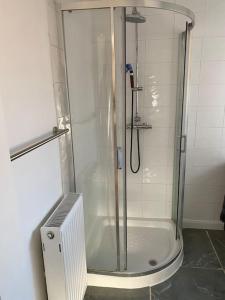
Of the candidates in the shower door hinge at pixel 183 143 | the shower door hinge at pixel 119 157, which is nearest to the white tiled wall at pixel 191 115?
the shower door hinge at pixel 183 143

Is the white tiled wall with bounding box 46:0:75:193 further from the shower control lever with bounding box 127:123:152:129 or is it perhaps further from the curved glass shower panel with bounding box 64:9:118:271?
the shower control lever with bounding box 127:123:152:129

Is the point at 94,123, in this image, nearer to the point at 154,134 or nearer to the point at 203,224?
the point at 154,134

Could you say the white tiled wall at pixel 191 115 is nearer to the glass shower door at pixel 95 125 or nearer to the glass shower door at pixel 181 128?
the glass shower door at pixel 181 128

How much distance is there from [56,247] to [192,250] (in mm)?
1520

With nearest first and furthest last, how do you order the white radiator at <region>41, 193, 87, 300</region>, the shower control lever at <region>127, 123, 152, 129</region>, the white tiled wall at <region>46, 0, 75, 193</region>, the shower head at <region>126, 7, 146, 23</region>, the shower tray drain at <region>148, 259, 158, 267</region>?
the white radiator at <region>41, 193, 87, 300</region>, the white tiled wall at <region>46, 0, 75, 193</region>, the shower head at <region>126, 7, 146, 23</region>, the shower tray drain at <region>148, 259, 158, 267</region>, the shower control lever at <region>127, 123, 152, 129</region>

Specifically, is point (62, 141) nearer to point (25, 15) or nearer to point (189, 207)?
point (25, 15)

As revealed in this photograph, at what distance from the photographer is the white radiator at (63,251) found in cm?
133

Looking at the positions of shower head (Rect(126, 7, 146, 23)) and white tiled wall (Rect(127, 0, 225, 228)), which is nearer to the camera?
shower head (Rect(126, 7, 146, 23))

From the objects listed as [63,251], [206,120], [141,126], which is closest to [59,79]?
[141,126]

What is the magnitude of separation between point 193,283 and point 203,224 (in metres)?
0.83

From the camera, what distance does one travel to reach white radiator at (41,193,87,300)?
4.35 feet

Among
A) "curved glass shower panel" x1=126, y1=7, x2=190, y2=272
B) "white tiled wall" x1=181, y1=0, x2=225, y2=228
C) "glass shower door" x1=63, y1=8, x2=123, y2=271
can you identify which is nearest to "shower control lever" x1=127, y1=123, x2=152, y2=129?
"curved glass shower panel" x1=126, y1=7, x2=190, y2=272

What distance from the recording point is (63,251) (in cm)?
135

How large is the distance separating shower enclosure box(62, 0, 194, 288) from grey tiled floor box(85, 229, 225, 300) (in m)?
0.07
